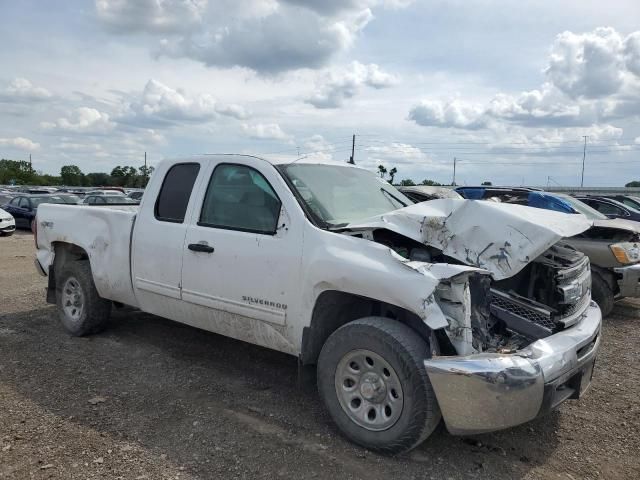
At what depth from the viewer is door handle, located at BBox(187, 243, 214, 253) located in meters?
4.25

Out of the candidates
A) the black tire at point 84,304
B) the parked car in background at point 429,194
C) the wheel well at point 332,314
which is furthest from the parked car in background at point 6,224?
the wheel well at point 332,314

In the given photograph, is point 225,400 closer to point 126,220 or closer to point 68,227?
point 126,220

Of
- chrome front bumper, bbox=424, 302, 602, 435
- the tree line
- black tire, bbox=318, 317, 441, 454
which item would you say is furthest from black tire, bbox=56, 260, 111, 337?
the tree line

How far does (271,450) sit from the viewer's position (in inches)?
135

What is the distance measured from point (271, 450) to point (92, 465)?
1.08 meters

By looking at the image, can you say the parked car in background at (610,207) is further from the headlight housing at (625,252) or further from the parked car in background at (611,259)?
the headlight housing at (625,252)

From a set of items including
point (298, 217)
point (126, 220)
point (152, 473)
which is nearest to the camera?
point (152, 473)

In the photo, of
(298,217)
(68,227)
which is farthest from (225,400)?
(68,227)

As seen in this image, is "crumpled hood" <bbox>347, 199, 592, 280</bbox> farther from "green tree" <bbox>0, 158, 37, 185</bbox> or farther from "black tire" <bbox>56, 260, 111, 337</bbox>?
"green tree" <bbox>0, 158, 37, 185</bbox>

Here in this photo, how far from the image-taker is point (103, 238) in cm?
533

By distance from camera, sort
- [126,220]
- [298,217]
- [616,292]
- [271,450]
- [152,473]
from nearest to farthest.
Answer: [152,473] < [271,450] < [298,217] < [126,220] < [616,292]

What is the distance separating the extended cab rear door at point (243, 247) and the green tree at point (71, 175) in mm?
98086

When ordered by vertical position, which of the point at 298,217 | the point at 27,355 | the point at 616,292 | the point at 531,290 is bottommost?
the point at 27,355

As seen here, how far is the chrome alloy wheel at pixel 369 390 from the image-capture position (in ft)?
10.8
